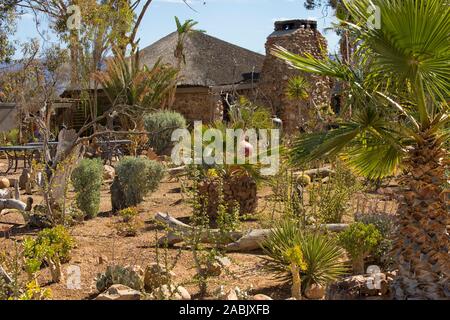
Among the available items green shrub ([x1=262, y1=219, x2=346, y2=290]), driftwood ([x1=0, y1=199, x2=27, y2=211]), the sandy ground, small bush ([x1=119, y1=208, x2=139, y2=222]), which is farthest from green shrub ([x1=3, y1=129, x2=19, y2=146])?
green shrub ([x1=262, y1=219, x2=346, y2=290])

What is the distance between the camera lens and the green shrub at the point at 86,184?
8.50m

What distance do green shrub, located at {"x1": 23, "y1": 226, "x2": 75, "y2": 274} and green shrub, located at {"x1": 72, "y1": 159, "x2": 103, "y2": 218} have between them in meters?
2.25

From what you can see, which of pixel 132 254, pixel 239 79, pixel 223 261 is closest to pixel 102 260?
pixel 132 254

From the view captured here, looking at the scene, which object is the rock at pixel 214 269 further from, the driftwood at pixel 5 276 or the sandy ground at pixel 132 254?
the driftwood at pixel 5 276

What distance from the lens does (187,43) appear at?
86.7 ft

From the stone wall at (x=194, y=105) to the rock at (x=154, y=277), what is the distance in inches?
682

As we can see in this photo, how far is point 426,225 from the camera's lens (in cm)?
434

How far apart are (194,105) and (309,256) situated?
1817 cm

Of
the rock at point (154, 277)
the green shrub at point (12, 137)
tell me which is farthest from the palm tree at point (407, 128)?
the green shrub at point (12, 137)

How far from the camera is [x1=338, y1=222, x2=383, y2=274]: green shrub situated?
5586 mm

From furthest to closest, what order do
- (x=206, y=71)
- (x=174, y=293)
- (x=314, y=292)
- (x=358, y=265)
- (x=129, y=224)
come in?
(x=206, y=71)
(x=129, y=224)
(x=358, y=265)
(x=314, y=292)
(x=174, y=293)

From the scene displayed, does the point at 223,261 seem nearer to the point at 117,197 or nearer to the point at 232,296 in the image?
the point at 232,296

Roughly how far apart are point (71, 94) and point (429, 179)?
71.5ft

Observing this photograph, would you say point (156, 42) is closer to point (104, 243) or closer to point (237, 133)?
point (237, 133)
